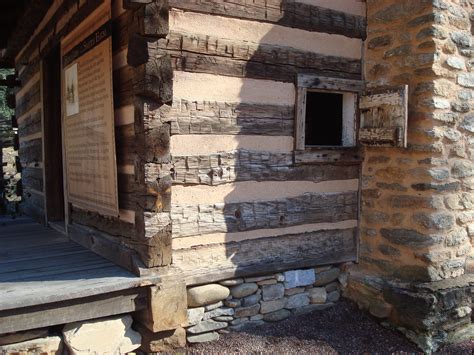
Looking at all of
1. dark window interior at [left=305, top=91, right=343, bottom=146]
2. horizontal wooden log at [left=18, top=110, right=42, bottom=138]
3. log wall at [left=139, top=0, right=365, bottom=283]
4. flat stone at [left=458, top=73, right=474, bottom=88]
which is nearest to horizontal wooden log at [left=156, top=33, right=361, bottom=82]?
log wall at [left=139, top=0, right=365, bottom=283]

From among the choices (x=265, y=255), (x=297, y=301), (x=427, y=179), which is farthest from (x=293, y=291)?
(x=427, y=179)

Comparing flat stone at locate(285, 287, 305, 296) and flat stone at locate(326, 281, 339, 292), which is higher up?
flat stone at locate(285, 287, 305, 296)

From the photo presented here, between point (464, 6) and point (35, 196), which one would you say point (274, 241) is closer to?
point (464, 6)

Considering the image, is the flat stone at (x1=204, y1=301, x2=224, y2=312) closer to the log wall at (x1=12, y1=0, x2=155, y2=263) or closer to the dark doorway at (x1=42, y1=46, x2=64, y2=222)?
the log wall at (x1=12, y1=0, x2=155, y2=263)

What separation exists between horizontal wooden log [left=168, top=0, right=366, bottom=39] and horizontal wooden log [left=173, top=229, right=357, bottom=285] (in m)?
1.90

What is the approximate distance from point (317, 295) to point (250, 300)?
755 millimetres

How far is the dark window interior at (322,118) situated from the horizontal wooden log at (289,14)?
88 centimetres

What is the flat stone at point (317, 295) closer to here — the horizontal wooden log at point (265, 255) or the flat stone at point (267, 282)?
the horizontal wooden log at point (265, 255)

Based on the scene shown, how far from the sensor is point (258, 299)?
4.20 m

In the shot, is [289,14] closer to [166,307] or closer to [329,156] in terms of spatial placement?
[329,156]

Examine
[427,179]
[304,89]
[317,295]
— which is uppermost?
[304,89]

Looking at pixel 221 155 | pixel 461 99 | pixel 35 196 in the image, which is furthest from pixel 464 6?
pixel 35 196

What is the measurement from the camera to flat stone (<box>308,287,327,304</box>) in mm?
4504

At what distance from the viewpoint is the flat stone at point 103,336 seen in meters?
3.32
